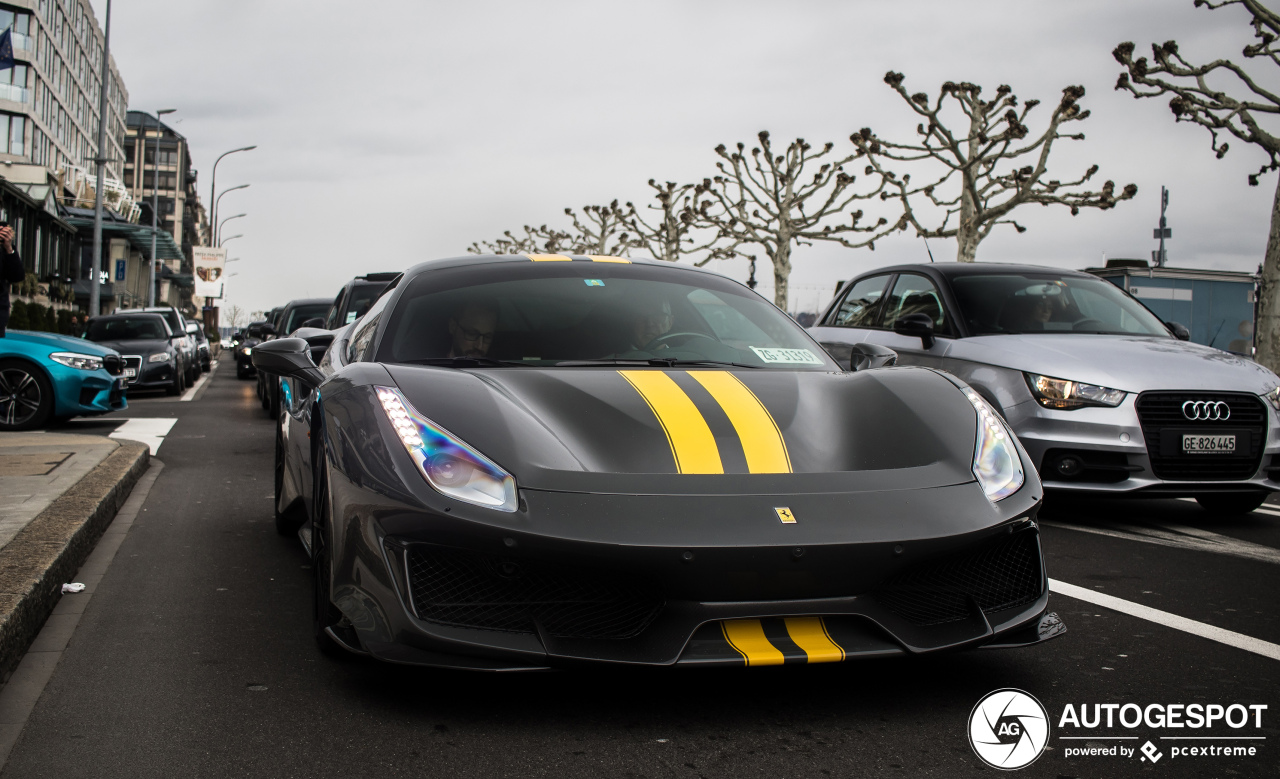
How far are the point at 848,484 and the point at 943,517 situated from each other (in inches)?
10.2

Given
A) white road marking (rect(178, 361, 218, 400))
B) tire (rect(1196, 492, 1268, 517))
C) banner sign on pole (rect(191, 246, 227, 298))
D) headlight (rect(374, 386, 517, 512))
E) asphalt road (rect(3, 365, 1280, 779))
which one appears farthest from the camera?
banner sign on pole (rect(191, 246, 227, 298))

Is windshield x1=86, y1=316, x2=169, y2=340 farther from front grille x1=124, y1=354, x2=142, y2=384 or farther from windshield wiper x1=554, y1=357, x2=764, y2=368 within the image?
windshield wiper x1=554, y1=357, x2=764, y2=368

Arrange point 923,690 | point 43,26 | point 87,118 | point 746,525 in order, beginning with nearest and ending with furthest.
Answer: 1. point 746,525
2. point 923,690
3. point 43,26
4. point 87,118

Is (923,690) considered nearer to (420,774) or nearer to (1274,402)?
(420,774)

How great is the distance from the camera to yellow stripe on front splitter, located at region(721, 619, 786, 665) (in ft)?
9.61

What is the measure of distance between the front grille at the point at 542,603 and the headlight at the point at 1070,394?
4.31m

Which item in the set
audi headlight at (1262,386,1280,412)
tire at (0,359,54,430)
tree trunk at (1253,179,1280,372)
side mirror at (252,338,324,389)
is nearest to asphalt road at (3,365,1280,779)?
side mirror at (252,338,324,389)

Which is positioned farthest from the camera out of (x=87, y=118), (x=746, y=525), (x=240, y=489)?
(x=87, y=118)

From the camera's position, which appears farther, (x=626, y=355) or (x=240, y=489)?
(x=240, y=489)

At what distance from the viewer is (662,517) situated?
2965 millimetres

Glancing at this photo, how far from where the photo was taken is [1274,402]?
6.70 metres

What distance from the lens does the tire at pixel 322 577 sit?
3520 millimetres

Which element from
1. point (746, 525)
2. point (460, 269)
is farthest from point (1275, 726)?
point (460, 269)

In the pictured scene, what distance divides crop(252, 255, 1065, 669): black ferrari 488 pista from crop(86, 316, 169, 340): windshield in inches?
703
